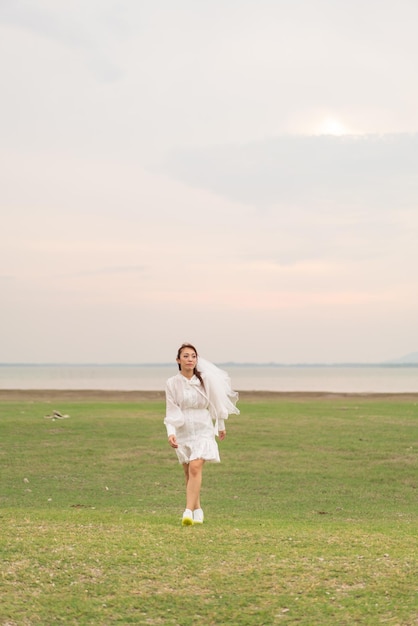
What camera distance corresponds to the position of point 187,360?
10.2m

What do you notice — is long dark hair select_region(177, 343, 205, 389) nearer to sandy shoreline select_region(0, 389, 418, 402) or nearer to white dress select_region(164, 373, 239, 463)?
white dress select_region(164, 373, 239, 463)

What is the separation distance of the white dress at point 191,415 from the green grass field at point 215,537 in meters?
1.01

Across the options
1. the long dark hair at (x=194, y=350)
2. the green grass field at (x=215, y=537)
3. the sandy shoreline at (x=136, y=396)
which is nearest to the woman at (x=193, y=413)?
the long dark hair at (x=194, y=350)

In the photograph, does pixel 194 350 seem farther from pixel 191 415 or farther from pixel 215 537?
pixel 215 537

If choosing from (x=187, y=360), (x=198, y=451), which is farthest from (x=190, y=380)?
(x=198, y=451)

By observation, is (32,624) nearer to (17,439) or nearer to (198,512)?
(198,512)

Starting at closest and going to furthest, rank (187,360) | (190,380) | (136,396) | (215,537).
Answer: (215,537) → (187,360) → (190,380) → (136,396)

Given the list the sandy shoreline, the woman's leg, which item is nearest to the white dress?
the woman's leg

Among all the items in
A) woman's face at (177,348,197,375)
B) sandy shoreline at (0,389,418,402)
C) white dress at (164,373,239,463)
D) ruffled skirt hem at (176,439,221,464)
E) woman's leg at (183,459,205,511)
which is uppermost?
woman's face at (177,348,197,375)

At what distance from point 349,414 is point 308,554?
69.6ft

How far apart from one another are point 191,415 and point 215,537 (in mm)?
1839

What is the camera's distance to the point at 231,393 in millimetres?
10820

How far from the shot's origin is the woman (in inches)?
400

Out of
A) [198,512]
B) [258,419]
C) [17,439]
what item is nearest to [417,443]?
[258,419]
